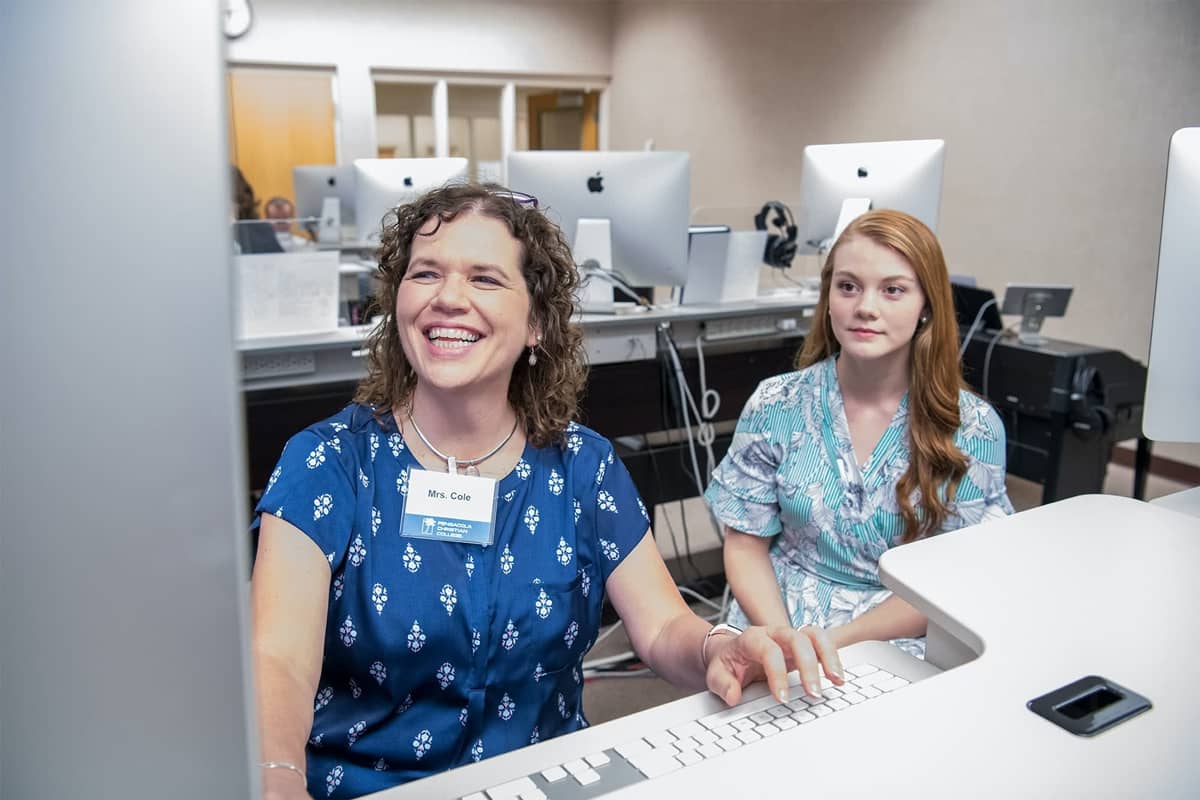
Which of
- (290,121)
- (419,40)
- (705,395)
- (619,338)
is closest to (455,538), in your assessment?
(619,338)

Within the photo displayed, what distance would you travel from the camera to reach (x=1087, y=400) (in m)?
2.87

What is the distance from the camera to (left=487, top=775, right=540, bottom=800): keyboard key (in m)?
0.67

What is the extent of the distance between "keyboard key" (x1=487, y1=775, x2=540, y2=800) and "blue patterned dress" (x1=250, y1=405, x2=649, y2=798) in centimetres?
34

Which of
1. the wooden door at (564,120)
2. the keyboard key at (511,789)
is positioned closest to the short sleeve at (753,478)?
the keyboard key at (511,789)

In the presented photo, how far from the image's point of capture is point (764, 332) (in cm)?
317

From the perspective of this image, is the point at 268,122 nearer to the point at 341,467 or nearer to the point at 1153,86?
the point at 1153,86

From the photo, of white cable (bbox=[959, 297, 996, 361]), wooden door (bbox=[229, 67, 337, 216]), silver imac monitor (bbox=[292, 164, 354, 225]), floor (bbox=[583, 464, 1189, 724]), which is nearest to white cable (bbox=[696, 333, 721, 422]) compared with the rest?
floor (bbox=[583, 464, 1189, 724])

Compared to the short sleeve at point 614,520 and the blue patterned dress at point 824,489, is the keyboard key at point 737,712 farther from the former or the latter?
the blue patterned dress at point 824,489

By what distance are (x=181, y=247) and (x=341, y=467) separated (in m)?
0.78

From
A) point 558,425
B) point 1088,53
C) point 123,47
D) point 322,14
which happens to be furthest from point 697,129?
point 123,47

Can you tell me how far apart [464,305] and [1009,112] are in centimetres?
414

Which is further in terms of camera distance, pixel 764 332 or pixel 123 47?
pixel 764 332

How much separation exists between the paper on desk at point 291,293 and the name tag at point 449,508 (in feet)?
5.12

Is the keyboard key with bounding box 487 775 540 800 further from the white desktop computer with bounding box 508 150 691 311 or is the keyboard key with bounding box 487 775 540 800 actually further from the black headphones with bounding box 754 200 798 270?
the black headphones with bounding box 754 200 798 270
